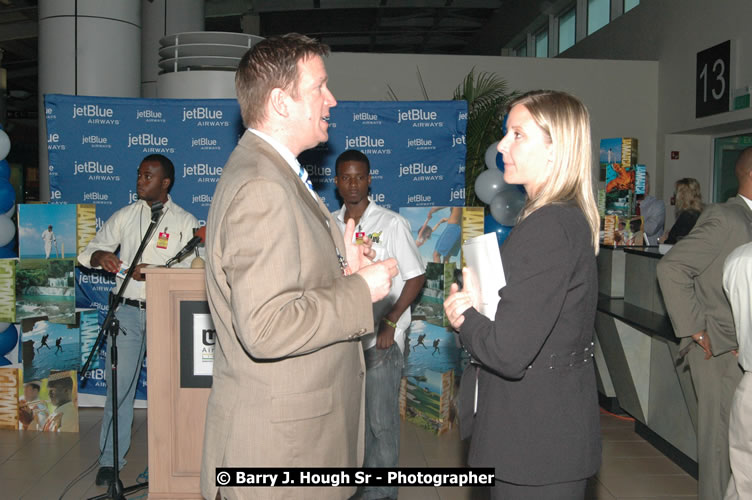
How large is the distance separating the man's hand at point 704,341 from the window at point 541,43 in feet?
42.3

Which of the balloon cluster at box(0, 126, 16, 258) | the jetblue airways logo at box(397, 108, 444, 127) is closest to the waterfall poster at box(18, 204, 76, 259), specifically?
the balloon cluster at box(0, 126, 16, 258)

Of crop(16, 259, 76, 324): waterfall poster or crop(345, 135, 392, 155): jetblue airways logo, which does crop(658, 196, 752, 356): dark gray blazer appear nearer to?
crop(345, 135, 392, 155): jetblue airways logo

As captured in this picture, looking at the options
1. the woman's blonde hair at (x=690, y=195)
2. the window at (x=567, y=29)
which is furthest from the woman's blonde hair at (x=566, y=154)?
the window at (x=567, y=29)

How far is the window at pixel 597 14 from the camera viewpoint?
1162 centimetres

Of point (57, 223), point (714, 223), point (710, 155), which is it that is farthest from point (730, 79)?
point (57, 223)

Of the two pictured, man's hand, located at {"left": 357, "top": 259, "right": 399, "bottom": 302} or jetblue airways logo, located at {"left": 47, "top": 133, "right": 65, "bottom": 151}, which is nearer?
man's hand, located at {"left": 357, "top": 259, "right": 399, "bottom": 302}

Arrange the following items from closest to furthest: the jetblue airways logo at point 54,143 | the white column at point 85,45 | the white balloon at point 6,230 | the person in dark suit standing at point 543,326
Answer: the person in dark suit standing at point 543,326 < the white balloon at point 6,230 < the jetblue airways logo at point 54,143 < the white column at point 85,45

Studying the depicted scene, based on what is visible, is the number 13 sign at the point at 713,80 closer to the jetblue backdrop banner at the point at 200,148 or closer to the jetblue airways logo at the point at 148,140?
the jetblue backdrop banner at the point at 200,148

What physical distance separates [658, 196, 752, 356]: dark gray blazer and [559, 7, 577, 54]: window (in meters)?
11.2

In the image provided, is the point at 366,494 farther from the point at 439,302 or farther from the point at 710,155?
the point at 710,155

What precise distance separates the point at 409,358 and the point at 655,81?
7.57 meters

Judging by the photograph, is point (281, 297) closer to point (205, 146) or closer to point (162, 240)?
point (162, 240)

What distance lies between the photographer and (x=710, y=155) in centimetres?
913

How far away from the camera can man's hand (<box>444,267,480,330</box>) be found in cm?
157
